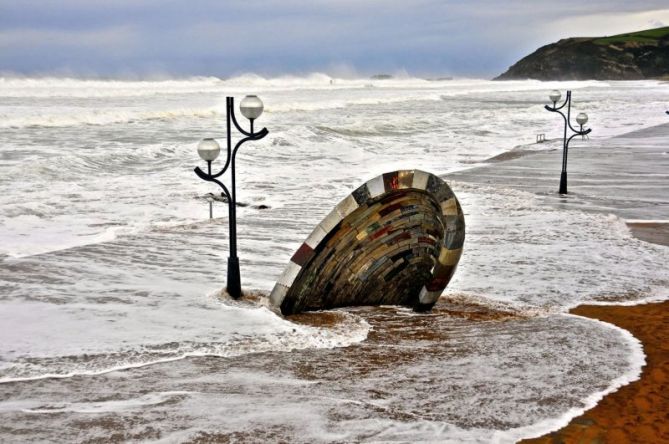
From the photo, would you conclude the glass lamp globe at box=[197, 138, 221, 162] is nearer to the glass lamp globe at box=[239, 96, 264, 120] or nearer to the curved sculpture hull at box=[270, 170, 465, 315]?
the glass lamp globe at box=[239, 96, 264, 120]

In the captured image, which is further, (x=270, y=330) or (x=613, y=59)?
(x=613, y=59)

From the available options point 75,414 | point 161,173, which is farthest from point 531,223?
point 161,173

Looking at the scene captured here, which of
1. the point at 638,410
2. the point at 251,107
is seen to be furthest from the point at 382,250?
the point at 638,410

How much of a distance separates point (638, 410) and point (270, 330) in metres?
4.12

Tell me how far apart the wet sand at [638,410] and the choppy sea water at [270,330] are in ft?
0.53

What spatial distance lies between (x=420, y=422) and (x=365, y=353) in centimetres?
190

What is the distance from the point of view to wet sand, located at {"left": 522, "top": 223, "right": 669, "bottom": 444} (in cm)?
626

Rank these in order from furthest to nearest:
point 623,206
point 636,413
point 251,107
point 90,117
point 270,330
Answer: point 90,117 < point 623,206 < point 251,107 < point 270,330 < point 636,413

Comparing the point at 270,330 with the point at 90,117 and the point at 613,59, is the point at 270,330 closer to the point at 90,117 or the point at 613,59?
the point at 90,117

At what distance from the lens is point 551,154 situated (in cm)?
3303

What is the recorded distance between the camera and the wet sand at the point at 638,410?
246 inches

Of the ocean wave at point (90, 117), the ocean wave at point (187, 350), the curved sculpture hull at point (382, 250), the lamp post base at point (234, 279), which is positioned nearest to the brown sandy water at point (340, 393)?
the ocean wave at point (187, 350)

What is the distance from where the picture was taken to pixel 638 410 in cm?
681

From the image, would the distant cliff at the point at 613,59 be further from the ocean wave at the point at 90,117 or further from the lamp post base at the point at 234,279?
the lamp post base at the point at 234,279
